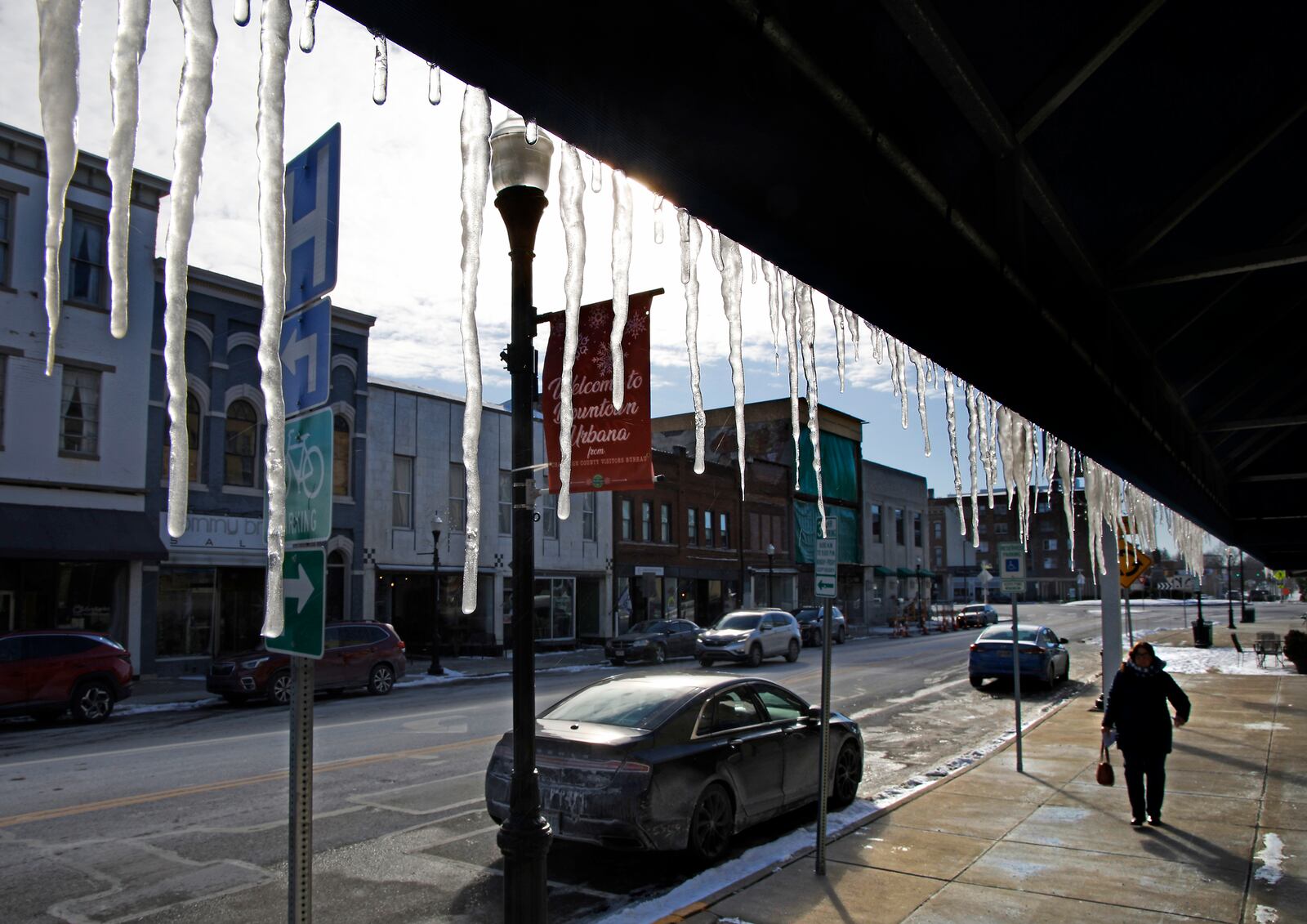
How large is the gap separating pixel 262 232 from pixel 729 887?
6.21 m

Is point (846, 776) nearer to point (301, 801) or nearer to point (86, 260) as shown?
point (301, 801)

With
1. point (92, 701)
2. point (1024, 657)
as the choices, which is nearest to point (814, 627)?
point (1024, 657)

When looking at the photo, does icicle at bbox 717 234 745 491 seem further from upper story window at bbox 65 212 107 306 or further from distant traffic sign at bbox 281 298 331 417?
upper story window at bbox 65 212 107 306

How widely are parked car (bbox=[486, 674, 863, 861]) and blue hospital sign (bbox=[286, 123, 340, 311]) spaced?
5.09 m

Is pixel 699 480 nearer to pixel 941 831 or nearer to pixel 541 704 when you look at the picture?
pixel 541 704

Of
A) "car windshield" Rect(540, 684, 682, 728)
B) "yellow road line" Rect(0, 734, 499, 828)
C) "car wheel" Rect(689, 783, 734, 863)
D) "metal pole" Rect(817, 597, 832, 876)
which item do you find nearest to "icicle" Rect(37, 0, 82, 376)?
"metal pole" Rect(817, 597, 832, 876)

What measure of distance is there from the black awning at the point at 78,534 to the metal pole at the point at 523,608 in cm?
1923

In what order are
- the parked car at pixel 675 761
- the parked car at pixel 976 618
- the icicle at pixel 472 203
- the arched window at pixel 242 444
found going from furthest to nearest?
the parked car at pixel 976 618, the arched window at pixel 242 444, the parked car at pixel 675 761, the icicle at pixel 472 203

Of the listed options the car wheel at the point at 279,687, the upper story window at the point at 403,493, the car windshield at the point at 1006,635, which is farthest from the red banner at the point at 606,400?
the upper story window at the point at 403,493

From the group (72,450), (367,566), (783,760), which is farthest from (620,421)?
(367,566)

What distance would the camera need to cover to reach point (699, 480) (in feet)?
143

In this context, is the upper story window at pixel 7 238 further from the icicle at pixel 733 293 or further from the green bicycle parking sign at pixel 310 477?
the icicle at pixel 733 293

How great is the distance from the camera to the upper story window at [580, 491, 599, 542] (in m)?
37.8

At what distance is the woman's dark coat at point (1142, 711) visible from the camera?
8.71 meters
